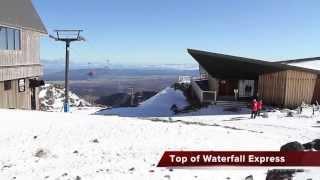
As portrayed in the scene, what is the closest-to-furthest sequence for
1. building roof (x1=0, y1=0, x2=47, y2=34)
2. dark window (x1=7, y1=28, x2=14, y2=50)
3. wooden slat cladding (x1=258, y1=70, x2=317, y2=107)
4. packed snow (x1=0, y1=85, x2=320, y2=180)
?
packed snow (x1=0, y1=85, x2=320, y2=180), building roof (x1=0, y1=0, x2=47, y2=34), dark window (x1=7, y1=28, x2=14, y2=50), wooden slat cladding (x1=258, y1=70, x2=317, y2=107)

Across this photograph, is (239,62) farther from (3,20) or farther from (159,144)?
(159,144)

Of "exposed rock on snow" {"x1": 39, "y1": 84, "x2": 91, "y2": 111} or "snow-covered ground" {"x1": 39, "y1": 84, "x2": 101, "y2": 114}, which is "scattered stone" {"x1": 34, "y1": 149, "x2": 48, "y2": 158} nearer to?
"snow-covered ground" {"x1": 39, "y1": 84, "x2": 101, "y2": 114}

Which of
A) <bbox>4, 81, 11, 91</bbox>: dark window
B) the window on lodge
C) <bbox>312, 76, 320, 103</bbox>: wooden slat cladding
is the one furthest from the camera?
<bbox>312, 76, 320, 103</bbox>: wooden slat cladding

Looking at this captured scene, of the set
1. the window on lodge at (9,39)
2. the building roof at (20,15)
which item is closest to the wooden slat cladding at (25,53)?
the window on lodge at (9,39)

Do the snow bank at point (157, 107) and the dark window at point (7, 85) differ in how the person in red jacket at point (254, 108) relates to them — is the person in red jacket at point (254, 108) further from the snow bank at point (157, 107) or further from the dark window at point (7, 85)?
the dark window at point (7, 85)

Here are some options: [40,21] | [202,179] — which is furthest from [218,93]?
[202,179]

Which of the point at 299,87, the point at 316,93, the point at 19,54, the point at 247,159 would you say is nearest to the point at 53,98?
the point at 19,54

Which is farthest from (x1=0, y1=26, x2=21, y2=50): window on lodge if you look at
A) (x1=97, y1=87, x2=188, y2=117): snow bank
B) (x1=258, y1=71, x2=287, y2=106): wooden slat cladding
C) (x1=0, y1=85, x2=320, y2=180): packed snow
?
(x1=258, y1=71, x2=287, y2=106): wooden slat cladding
